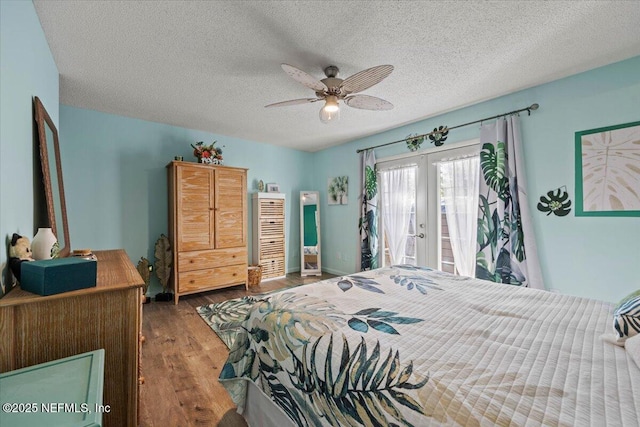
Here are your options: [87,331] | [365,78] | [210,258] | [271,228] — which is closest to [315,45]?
[365,78]

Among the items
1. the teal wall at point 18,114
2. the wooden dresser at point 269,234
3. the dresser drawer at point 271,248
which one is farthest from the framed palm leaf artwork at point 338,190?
the teal wall at point 18,114

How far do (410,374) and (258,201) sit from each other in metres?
4.00

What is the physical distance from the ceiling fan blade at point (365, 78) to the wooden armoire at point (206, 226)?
246 centimetres

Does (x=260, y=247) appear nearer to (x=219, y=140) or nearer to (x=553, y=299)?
(x=219, y=140)

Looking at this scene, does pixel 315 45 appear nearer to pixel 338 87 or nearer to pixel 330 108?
pixel 338 87

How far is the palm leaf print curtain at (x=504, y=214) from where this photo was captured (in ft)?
8.87

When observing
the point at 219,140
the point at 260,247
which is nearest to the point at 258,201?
the point at 260,247

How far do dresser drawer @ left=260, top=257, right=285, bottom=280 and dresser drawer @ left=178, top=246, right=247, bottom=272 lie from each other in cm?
56

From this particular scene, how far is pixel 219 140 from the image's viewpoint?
4.34 meters

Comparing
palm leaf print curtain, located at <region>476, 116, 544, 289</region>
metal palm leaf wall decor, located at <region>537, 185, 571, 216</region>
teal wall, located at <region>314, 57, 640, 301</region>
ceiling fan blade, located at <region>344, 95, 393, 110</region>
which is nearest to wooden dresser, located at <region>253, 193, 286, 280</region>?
ceiling fan blade, located at <region>344, 95, 393, 110</region>

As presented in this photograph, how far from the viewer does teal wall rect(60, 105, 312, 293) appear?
3227 millimetres

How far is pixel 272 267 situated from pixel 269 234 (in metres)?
0.60

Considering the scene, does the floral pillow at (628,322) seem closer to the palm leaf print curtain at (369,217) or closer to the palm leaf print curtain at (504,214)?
the palm leaf print curtain at (504,214)

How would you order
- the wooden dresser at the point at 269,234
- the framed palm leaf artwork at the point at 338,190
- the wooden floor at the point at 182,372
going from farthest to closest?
the framed palm leaf artwork at the point at 338,190 < the wooden dresser at the point at 269,234 < the wooden floor at the point at 182,372
